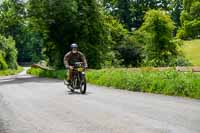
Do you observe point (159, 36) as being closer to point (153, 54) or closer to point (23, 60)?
point (153, 54)

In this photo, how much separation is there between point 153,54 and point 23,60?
113m

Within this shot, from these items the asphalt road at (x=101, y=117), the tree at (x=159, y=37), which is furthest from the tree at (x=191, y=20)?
the asphalt road at (x=101, y=117)

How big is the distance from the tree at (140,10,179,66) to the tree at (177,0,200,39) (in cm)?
1316

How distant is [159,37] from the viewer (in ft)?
172

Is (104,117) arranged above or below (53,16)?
below

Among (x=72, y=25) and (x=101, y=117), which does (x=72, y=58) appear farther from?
(x=72, y=25)

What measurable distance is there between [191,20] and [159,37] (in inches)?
1043

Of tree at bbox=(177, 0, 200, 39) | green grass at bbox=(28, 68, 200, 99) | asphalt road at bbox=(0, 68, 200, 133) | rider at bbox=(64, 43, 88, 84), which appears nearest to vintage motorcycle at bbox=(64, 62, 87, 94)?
rider at bbox=(64, 43, 88, 84)

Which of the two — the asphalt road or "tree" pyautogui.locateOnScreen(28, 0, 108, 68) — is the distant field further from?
the asphalt road

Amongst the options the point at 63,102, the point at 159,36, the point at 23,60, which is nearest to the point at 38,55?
the point at 23,60

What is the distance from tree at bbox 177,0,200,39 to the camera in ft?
226

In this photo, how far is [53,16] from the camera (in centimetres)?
4547

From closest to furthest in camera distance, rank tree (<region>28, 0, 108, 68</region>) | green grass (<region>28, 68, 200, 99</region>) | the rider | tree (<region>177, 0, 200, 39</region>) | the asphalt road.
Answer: the asphalt road → green grass (<region>28, 68, 200, 99</region>) → the rider → tree (<region>28, 0, 108, 68</region>) → tree (<region>177, 0, 200, 39</region>)

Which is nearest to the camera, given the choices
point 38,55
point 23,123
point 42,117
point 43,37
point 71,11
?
point 23,123
